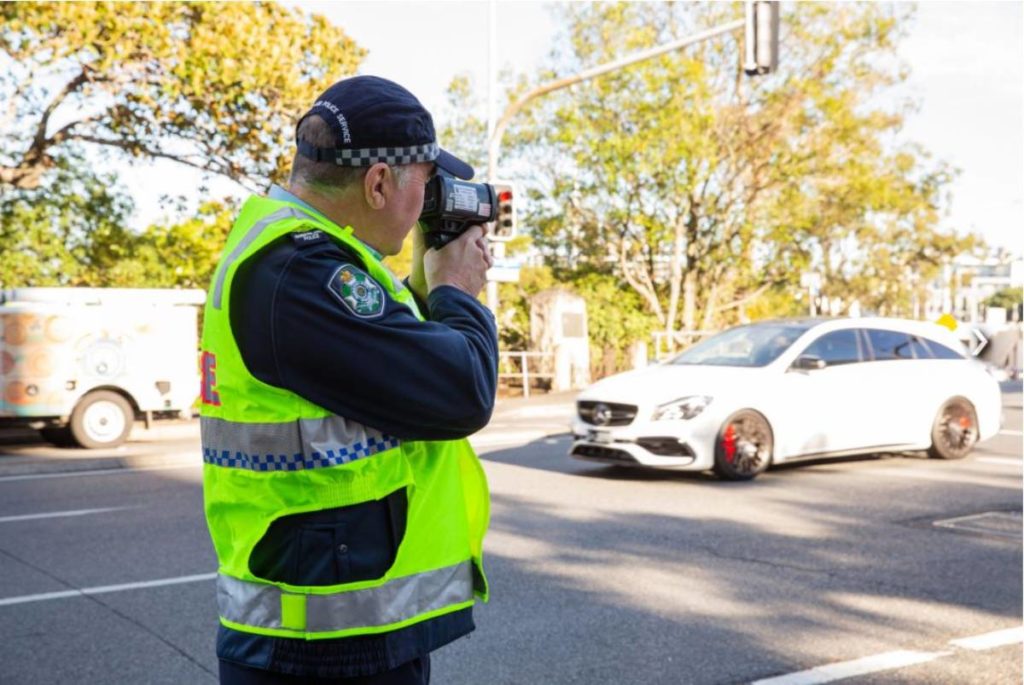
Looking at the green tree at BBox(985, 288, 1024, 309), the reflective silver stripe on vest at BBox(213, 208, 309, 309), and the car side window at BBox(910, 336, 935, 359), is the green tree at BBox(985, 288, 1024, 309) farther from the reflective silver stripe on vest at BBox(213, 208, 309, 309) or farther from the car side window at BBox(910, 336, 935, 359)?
the reflective silver stripe on vest at BBox(213, 208, 309, 309)

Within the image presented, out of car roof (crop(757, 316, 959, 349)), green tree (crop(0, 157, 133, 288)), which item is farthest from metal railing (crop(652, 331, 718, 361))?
car roof (crop(757, 316, 959, 349))

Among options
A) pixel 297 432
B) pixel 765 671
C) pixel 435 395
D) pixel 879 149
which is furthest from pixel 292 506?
pixel 879 149

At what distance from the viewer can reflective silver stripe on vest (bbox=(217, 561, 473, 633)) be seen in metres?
1.93

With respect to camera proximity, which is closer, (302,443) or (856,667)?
(302,443)

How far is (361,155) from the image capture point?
2.00 metres

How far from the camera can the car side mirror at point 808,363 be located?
11.3 metres

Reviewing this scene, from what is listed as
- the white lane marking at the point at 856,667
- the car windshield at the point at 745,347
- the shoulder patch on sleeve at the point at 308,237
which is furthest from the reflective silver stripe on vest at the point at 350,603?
the car windshield at the point at 745,347

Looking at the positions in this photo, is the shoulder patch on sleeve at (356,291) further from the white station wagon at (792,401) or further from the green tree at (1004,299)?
the green tree at (1004,299)

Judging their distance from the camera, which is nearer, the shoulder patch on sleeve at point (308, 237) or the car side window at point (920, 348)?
the shoulder patch on sleeve at point (308, 237)

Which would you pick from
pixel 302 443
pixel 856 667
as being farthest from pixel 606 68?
pixel 302 443

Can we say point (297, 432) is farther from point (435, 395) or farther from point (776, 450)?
point (776, 450)

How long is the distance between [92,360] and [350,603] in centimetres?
1484

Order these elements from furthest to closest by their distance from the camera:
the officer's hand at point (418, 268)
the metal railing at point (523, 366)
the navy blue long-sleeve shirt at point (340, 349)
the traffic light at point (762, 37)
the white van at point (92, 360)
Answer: the metal railing at point (523, 366) < the traffic light at point (762, 37) < the white van at point (92, 360) < the officer's hand at point (418, 268) < the navy blue long-sleeve shirt at point (340, 349)

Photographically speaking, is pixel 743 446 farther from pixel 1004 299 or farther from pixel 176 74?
pixel 1004 299
